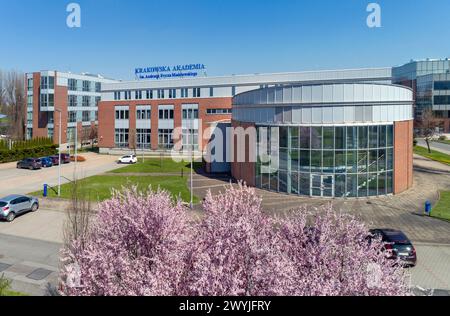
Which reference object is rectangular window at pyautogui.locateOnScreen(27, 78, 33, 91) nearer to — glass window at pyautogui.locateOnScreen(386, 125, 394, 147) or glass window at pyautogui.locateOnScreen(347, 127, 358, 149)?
glass window at pyautogui.locateOnScreen(347, 127, 358, 149)

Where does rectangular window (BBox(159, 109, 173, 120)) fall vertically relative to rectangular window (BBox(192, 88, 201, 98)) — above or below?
below

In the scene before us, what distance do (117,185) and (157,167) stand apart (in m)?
13.1

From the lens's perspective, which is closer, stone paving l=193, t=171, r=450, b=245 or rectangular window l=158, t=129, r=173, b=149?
stone paving l=193, t=171, r=450, b=245

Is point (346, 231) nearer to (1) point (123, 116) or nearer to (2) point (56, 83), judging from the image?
(1) point (123, 116)

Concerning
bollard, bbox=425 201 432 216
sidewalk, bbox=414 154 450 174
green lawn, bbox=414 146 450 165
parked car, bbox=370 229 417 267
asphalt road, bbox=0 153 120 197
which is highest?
green lawn, bbox=414 146 450 165

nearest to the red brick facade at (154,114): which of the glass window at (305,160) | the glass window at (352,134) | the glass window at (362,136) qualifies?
the glass window at (305,160)

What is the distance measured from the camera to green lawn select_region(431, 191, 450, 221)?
2464 centimetres

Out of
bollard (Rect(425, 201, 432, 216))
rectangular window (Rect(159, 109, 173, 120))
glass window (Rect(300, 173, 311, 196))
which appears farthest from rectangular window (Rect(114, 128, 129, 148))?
bollard (Rect(425, 201, 432, 216))

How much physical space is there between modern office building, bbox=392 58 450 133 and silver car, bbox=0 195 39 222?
3253 inches

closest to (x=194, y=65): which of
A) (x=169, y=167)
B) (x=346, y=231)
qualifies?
(x=169, y=167)

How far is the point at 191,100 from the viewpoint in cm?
6138

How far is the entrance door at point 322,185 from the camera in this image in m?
29.4

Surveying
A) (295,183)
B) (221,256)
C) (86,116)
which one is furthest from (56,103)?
(221,256)

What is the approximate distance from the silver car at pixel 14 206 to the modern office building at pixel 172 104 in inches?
1339
